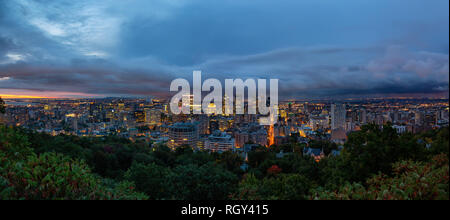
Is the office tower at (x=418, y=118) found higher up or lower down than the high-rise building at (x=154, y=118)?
higher up

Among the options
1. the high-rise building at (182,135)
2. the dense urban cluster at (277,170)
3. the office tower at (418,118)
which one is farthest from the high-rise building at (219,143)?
the office tower at (418,118)

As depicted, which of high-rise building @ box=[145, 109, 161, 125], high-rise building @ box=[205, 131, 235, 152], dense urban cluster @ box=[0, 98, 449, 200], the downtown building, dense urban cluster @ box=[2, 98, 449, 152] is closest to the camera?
dense urban cluster @ box=[0, 98, 449, 200]

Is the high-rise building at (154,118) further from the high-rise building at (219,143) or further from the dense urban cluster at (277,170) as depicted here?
the dense urban cluster at (277,170)

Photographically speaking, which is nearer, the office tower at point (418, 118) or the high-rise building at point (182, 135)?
the office tower at point (418, 118)

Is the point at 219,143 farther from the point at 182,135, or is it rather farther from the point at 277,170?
the point at 277,170

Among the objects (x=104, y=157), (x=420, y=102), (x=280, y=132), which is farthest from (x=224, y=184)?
(x=280, y=132)

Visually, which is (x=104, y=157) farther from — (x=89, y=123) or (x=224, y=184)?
(x=89, y=123)

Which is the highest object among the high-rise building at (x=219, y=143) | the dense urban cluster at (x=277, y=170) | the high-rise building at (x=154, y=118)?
the dense urban cluster at (x=277, y=170)

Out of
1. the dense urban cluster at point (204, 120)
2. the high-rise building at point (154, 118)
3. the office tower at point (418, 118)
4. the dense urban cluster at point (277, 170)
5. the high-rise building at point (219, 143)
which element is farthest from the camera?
the high-rise building at point (154, 118)

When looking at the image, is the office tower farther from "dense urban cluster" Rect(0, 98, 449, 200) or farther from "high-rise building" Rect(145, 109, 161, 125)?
"high-rise building" Rect(145, 109, 161, 125)

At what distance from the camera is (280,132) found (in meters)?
33.1

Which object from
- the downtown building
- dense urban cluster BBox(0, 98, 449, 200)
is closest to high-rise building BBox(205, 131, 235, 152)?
the downtown building
